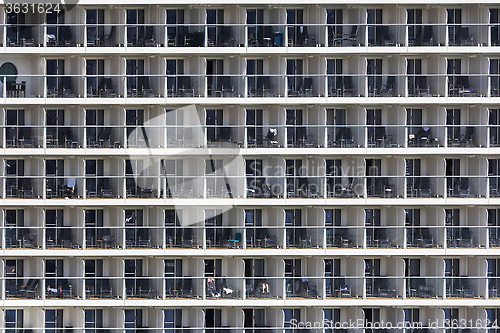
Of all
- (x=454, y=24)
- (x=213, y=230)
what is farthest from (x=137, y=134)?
(x=454, y=24)

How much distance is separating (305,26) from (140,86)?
524 centimetres

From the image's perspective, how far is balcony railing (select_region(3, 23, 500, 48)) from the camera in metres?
17.9

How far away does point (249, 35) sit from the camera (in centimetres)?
1797

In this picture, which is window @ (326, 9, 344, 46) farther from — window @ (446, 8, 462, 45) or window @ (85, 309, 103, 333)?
window @ (85, 309, 103, 333)

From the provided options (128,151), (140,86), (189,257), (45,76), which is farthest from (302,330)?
(45,76)

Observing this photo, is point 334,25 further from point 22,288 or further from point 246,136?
point 22,288

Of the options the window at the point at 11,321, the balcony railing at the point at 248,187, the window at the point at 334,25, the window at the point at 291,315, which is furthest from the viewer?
the window at the point at 291,315

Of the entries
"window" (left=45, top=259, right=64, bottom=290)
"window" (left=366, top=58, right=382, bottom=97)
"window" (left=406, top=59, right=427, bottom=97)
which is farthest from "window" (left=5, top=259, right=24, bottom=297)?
"window" (left=406, top=59, right=427, bottom=97)

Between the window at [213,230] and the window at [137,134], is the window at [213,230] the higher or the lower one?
the lower one

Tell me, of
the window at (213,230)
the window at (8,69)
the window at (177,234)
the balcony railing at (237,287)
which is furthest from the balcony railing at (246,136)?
the balcony railing at (237,287)

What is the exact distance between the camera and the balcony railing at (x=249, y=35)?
58.6 feet

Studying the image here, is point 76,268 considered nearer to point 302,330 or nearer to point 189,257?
point 189,257

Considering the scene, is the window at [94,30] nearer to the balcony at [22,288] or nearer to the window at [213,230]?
the window at [213,230]

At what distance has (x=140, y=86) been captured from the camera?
18000 mm
